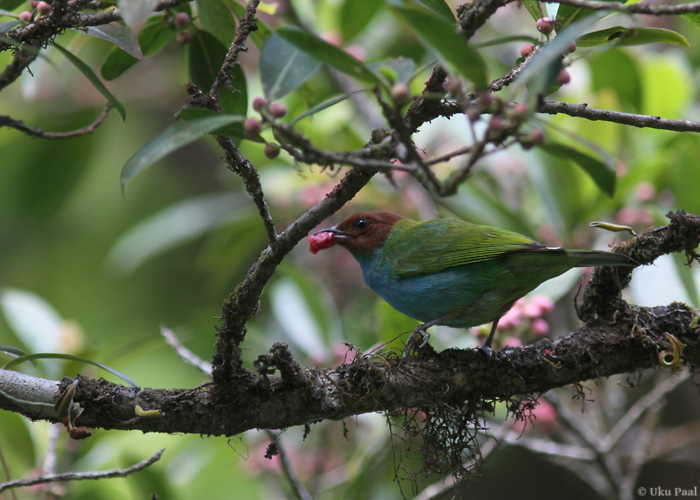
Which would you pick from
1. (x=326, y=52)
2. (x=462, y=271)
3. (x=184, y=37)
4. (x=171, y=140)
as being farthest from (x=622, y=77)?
(x=171, y=140)

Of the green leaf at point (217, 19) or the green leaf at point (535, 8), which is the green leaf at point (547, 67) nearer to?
the green leaf at point (535, 8)

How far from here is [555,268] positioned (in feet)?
9.25

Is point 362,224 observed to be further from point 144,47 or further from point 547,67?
point 547,67

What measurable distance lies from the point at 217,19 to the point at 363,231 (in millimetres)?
1375

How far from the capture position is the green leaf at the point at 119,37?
197 centimetres

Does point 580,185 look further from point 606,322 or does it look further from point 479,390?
point 479,390

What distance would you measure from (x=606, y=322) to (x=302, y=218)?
1.28 metres

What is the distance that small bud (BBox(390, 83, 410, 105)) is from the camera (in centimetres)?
137

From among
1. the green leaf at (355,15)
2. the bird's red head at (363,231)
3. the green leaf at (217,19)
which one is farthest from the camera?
the green leaf at (355,15)

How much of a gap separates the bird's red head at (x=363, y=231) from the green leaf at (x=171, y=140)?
1947 millimetres

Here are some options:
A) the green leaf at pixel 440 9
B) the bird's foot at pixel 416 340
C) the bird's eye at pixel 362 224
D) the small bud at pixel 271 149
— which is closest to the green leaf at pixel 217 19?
the green leaf at pixel 440 9

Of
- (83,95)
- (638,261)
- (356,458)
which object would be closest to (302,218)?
(638,261)

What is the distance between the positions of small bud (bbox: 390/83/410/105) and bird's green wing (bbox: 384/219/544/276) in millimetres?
Answer: 1575

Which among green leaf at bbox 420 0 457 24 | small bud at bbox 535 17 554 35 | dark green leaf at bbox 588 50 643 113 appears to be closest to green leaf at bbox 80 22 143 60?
green leaf at bbox 420 0 457 24
